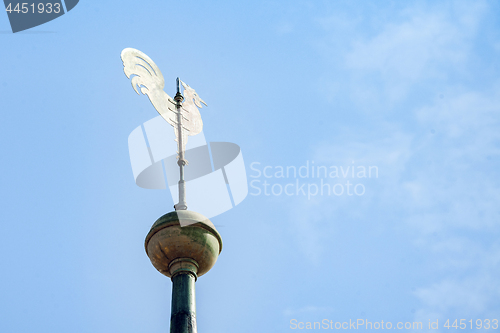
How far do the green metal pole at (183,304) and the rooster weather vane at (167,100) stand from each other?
73.5 inches

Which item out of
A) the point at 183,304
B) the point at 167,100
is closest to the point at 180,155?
the point at 167,100

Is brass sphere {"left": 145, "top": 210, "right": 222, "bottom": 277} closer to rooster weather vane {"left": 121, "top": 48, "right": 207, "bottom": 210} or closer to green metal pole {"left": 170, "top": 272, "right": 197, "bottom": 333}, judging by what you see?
green metal pole {"left": 170, "top": 272, "right": 197, "bottom": 333}

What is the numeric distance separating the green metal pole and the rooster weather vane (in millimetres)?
1866

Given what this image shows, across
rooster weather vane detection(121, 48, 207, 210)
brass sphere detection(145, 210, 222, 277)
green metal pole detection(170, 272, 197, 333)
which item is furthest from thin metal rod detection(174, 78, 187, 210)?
green metal pole detection(170, 272, 197, 333)

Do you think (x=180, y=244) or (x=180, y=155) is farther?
(x=180, y=155)

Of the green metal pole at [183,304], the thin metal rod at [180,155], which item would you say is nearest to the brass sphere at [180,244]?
the green metal pole at [183,304]

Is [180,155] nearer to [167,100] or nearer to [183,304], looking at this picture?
[167,100]

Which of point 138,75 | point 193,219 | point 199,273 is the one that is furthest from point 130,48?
point 199,273

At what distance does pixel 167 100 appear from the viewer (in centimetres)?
1371

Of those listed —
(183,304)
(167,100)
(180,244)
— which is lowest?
(183,304)

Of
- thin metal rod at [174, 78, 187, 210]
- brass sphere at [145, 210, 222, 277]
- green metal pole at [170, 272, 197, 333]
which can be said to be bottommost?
green metal pole at [170, 272, 197, 333]

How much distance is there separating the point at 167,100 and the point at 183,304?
5.19 m

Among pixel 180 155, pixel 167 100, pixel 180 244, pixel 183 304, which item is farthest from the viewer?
pixel 167 100

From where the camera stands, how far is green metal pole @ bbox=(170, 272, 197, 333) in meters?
9.94
